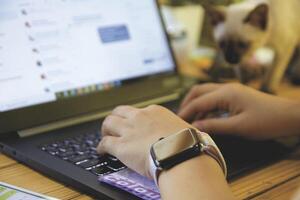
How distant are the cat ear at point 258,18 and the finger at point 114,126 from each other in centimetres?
70

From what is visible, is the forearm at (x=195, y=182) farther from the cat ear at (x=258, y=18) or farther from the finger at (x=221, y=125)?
the cat ear at (x=258, y=18)

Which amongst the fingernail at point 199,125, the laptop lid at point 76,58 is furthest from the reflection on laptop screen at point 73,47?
the fingernail at point 199,125

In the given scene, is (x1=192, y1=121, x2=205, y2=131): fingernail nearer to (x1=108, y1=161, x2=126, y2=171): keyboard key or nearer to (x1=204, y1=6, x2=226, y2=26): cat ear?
(x1=108, y1=161, x2=126, y2=171): keyboard key

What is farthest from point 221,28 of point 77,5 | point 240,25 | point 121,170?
point 121,170

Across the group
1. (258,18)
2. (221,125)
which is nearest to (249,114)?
(221,125)

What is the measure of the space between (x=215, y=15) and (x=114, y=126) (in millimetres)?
732

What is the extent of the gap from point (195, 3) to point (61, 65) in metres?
0.78

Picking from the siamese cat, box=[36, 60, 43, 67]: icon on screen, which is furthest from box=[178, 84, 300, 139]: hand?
the siamese cat

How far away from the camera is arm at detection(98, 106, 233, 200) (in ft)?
1.55

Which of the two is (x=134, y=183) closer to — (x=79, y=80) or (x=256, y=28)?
(x=79, y=80)

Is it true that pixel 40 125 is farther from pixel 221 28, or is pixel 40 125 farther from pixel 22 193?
pixel 221 28

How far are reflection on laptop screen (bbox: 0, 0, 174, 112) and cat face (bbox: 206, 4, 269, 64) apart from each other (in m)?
0.31

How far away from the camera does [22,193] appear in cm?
52

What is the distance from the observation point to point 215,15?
1252 millimetres
